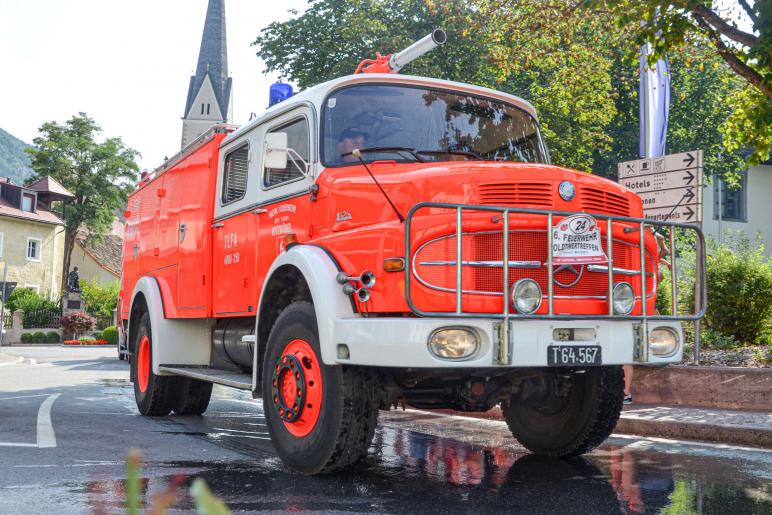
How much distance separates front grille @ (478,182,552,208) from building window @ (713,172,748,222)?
28.8 meters

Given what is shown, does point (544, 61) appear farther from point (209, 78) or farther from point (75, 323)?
point (209, 78)

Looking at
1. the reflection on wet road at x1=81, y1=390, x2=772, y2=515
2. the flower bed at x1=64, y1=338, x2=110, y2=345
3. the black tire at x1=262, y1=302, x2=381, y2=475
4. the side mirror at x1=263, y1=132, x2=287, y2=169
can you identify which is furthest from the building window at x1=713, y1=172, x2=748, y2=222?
the flower bed at x1=64, y1=338, x2=110, y2=345

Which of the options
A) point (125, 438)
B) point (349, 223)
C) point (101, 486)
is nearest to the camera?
point (101, 486)

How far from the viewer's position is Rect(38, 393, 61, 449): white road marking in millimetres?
6756

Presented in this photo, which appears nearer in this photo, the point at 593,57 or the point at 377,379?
the point at 377,379

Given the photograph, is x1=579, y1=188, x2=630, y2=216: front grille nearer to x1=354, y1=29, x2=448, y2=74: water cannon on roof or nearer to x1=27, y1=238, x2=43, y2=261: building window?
x1=354, y1=29, x2=448, y2=74: water cannon on roof

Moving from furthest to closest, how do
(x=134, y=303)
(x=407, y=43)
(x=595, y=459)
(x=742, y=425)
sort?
(x=407, y=43)
(x=134, y=303)
(x=742, y=425)
(x=595, y=459)

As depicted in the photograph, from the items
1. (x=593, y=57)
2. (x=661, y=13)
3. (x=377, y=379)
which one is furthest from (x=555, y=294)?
(x=593, y=57)

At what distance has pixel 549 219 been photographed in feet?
16.9

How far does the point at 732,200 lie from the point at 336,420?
101 ft

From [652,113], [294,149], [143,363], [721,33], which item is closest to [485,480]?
[294,149]

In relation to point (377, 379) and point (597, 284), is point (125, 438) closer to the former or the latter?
point (377, 379)

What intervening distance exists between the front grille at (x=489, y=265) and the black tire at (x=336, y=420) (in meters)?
0.76

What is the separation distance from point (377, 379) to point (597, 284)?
150 centimetres
